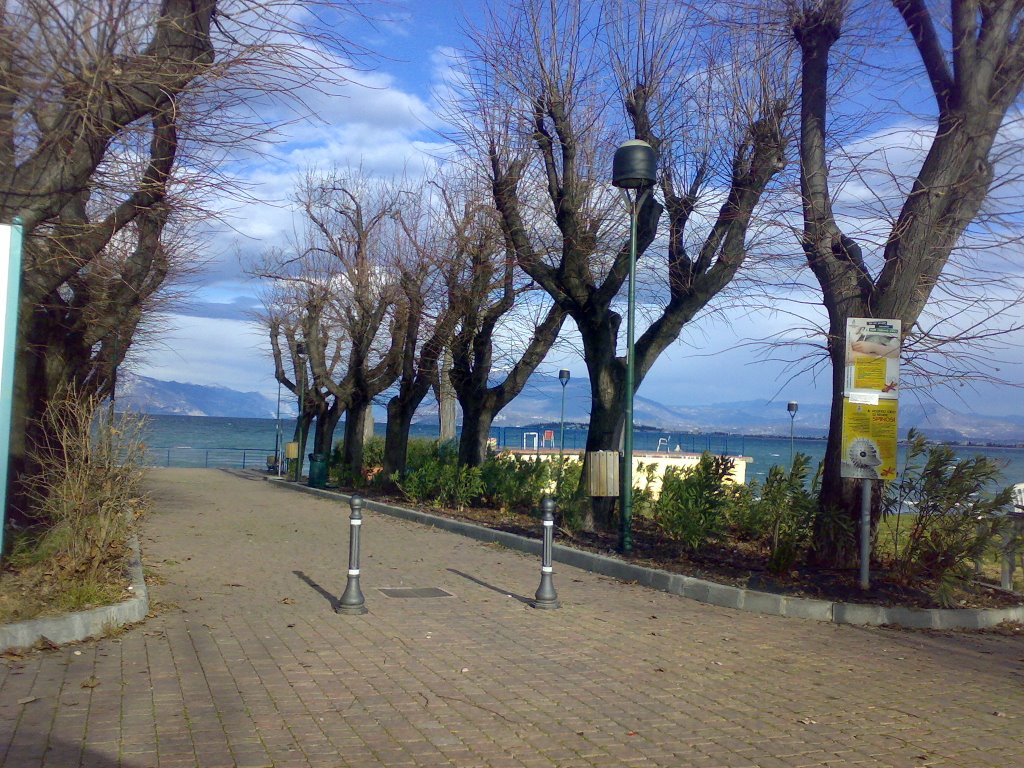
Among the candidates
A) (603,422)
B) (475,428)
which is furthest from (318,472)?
(603,422)

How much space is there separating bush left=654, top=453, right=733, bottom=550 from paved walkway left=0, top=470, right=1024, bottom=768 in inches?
77.0

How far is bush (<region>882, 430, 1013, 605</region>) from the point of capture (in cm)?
993

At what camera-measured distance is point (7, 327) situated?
6285 millimetres

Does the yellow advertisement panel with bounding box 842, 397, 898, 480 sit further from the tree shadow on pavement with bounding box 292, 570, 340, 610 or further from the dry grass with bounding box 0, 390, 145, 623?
the dry grass with bounding box 0, 390, 145, 623

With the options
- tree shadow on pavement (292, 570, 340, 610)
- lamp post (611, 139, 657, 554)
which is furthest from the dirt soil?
tree shadow on pavement (292, 570, 340, 610)

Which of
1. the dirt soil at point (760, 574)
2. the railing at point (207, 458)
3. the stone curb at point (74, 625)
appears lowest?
the railing at point (207, 458)

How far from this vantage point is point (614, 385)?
582 inches

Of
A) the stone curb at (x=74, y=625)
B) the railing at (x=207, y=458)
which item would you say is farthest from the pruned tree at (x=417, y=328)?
the railing at (x=207, y=458)

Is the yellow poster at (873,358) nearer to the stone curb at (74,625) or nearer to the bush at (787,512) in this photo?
the bush at (787,512)

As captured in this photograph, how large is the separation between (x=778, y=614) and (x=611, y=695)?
3.63 m

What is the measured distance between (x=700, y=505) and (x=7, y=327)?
8.60 m

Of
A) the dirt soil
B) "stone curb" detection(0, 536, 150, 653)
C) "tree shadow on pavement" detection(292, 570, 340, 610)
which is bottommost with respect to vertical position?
"tree shadow on pavement" detection(292, 570, 340, 610)

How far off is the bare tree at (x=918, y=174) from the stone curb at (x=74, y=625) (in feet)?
24.3

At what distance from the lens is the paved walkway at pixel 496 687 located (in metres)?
5.24
